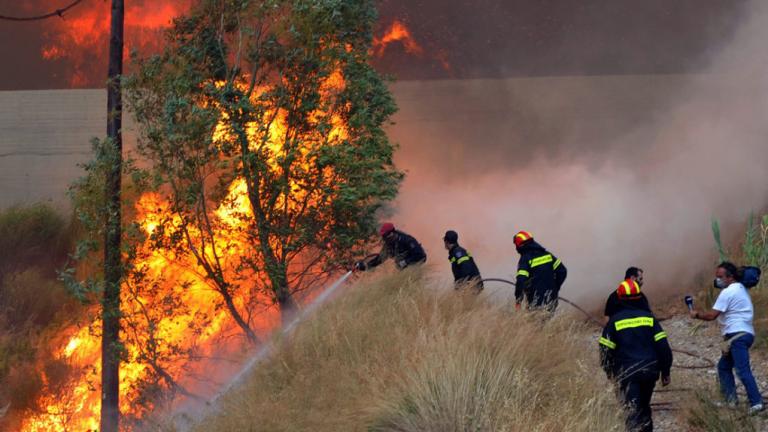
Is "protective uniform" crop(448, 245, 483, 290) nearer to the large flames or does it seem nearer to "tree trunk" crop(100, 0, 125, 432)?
the large flames

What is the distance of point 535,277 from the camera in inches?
356

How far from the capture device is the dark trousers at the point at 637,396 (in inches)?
256

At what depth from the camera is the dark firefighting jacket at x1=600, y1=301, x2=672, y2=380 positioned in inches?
257

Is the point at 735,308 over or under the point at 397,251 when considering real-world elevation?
under

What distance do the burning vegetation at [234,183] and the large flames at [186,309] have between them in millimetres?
18

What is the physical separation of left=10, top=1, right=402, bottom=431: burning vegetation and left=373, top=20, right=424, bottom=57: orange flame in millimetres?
8953

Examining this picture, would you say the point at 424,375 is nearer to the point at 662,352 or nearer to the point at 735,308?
the point at 662,352

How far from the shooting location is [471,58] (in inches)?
808

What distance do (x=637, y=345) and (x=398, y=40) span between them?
1504 centimetres

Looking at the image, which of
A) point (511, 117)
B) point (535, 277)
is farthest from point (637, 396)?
point (511, 117)

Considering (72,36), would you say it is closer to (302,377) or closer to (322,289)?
(322,289)

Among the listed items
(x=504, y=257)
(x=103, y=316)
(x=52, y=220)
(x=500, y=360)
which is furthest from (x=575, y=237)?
(x=52, y=220)

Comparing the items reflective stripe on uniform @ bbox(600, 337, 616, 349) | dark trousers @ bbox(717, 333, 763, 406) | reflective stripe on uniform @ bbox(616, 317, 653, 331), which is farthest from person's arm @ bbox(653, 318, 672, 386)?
dark trousers @ bbox(717, 333, 763, 406)

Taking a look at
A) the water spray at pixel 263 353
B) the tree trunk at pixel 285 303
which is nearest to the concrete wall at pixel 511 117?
the tree trunk at pixel 285 303
